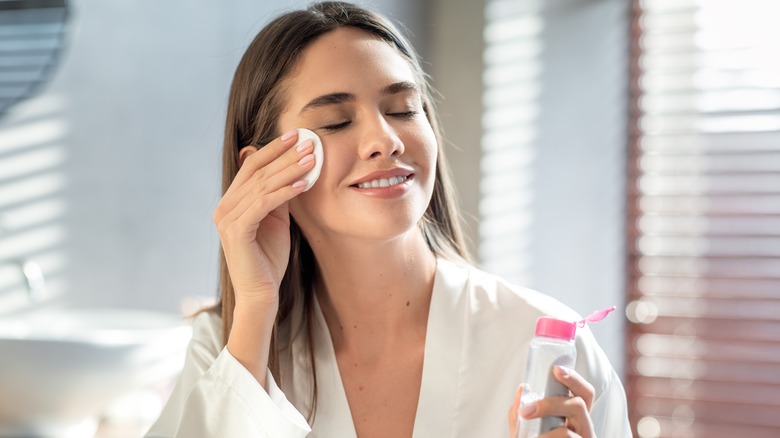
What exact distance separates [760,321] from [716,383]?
260mm

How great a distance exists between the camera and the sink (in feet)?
5.35

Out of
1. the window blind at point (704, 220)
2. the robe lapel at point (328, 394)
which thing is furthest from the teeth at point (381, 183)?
the window blind at point (704, 220)

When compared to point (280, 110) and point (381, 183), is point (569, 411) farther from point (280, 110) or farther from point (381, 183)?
point (280, 110)

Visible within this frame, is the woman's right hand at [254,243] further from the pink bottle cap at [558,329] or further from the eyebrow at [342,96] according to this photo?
the pink bottle cap at [558,329]

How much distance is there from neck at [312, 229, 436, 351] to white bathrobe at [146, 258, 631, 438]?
0.12 feet

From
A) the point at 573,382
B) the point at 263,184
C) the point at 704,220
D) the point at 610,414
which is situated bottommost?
the point at 610,414

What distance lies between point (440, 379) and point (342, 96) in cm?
47

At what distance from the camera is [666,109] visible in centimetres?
319

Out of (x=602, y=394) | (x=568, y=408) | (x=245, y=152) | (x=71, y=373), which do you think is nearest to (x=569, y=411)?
(x=568, y=408)

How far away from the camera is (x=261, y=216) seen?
1381mm

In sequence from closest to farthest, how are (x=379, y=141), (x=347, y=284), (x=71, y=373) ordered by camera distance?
(x=379, y=141) < (x=347, y=284) < (x=71, y=373)

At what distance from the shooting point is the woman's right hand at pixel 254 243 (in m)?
1.36

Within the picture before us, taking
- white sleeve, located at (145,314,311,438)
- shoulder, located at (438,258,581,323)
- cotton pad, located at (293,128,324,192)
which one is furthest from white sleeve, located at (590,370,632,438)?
cotton pad, located at (293,128,324,192)

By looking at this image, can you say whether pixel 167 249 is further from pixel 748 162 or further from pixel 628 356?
pixel 748 162
